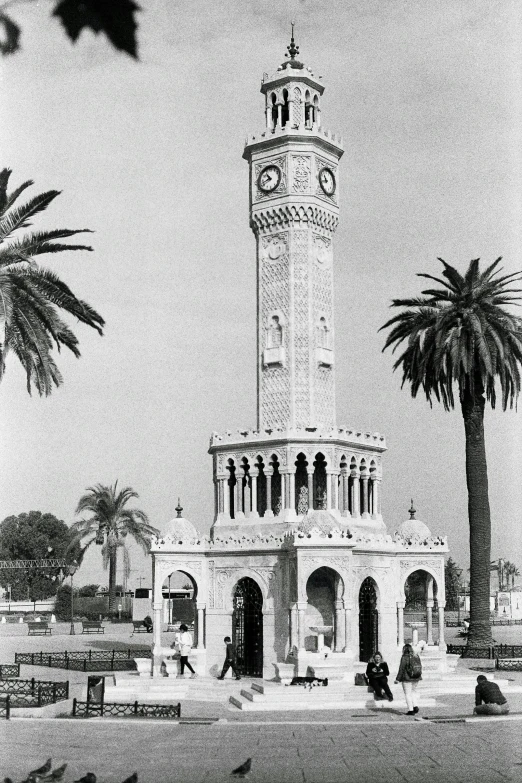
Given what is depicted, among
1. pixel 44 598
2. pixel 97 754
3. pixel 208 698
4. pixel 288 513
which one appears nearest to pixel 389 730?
pixel 97 754

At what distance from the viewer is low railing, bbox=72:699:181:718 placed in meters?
22.8

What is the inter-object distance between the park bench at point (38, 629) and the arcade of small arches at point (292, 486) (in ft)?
65.5

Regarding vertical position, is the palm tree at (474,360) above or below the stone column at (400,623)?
above

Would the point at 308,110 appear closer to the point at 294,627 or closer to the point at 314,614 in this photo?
the point at 314,614

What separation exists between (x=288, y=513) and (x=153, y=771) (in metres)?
19.9

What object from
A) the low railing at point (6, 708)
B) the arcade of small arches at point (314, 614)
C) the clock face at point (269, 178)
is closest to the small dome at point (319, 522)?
the arcade of small arches at point (314, 614)

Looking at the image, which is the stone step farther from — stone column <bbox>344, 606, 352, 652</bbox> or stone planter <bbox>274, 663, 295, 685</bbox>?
stone column <bbox>344, 606, 352, 652</bbox>

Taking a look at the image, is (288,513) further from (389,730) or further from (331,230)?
(389,730)

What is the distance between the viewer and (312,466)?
35250 millimetres

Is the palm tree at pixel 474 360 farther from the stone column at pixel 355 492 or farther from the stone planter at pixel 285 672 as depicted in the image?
the stone planter at pixel 285 672

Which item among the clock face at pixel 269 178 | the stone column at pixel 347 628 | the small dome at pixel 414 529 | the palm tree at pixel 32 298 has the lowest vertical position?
the stone column at pixel 347 628

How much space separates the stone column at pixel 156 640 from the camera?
32281 mm

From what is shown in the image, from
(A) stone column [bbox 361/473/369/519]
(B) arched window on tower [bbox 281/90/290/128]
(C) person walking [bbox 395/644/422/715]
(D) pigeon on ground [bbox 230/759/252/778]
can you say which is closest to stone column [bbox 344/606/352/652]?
(A) stone column [bbox 361/473/369/519]

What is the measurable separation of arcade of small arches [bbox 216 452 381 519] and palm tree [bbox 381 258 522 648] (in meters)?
4.69
